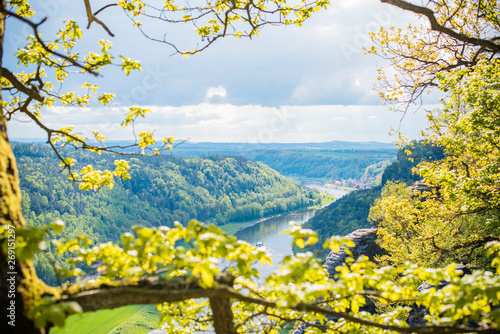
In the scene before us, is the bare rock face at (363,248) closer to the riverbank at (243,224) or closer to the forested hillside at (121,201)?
the forested hillside at (121,201)

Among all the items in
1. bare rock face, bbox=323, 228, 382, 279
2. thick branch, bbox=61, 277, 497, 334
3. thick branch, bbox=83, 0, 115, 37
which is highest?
thick branch, bbox=83, 0, 115, 37

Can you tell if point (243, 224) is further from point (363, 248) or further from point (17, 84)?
point (17, 84)

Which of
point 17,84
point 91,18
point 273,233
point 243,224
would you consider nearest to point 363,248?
point 91,18

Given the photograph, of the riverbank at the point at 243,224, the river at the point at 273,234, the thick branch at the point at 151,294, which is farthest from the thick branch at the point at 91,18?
the riverbank at the point at 243,224

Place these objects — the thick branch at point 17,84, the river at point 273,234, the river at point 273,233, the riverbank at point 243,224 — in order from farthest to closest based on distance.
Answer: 1. the riverbank at point 243,224
2. the river at point 273,233
3. the river at point 273,234
4. the thick branch at point 17,84

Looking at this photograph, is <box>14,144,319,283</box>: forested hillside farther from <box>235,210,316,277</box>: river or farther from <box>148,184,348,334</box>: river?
<box>235,210,316,277</box>: river

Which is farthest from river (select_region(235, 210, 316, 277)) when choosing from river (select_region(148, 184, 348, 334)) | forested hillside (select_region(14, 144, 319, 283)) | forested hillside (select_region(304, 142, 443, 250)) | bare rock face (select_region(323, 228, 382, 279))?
bare rock face (select_region(323, 228, 382, 279))

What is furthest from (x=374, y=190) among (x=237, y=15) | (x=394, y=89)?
(x=237, y=15)

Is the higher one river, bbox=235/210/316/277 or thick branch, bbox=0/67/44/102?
thick branch, bbox=0/67/44/102

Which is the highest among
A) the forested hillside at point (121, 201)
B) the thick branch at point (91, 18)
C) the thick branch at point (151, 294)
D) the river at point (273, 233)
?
the thick branch at point (91, 18)

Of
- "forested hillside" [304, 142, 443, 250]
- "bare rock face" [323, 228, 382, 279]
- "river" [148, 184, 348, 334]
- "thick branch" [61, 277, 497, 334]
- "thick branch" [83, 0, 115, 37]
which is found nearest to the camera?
"thick branch" [61, 277, 497, 334]

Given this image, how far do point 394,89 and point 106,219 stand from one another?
15622 cm

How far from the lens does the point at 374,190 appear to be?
91562mm

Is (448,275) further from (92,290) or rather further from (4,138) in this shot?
(4,138)
